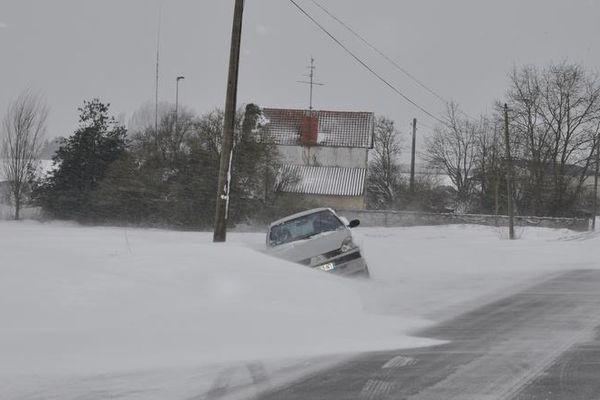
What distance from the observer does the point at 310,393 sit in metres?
5.41

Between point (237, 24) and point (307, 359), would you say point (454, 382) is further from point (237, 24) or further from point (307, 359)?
point (237, 24)

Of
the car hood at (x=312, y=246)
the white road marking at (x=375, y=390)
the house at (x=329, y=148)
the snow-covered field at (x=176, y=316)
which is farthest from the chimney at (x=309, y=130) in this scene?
the white road marking at (x=375, y=390)

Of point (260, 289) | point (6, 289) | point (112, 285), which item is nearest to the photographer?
point (6, 289)

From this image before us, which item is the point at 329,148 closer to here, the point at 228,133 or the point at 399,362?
the point at 228,133

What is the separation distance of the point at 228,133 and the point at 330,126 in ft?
139

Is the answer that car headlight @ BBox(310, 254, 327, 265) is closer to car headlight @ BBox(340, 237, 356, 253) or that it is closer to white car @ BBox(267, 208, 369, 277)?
white car @ BBox(267, 208, 369, 277)

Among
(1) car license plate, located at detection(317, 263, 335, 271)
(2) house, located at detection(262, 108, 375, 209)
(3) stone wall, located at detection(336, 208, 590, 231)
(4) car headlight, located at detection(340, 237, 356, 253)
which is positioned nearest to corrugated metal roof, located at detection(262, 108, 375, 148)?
(2) house, located at detection(262, 108, 375, 209)

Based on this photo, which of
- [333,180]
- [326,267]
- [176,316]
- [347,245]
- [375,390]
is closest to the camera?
[375,390]

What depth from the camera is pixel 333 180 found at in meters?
52.7

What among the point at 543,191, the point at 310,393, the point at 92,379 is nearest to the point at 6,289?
the point at 92,379

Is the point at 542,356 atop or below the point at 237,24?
below

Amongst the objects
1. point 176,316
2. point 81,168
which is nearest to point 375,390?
point 176,316

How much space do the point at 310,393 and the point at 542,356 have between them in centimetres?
253

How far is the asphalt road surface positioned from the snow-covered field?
46cm
